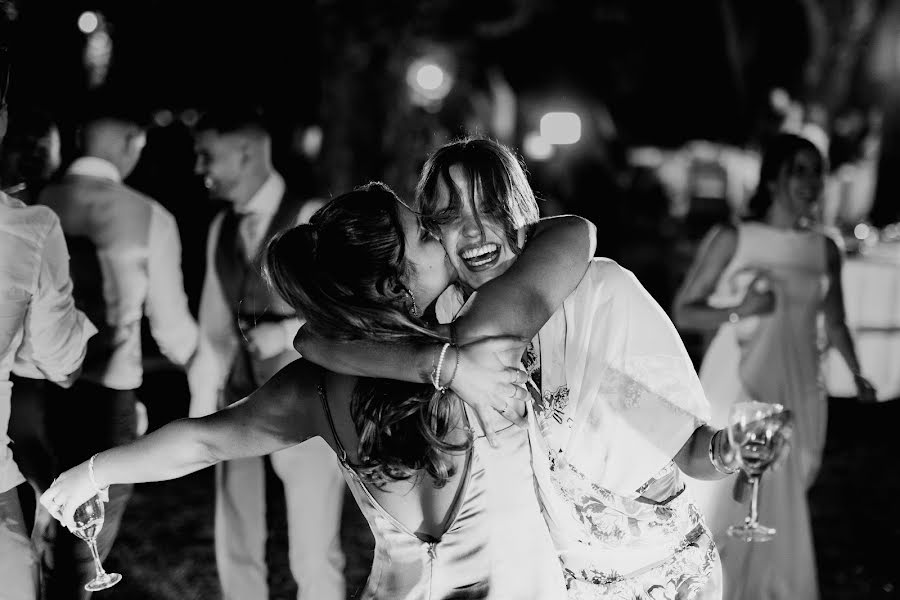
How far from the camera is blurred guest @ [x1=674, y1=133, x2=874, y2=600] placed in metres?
4.33

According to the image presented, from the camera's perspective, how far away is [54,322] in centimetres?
317

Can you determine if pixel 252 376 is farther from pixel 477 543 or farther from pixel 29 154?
pixel 477 543

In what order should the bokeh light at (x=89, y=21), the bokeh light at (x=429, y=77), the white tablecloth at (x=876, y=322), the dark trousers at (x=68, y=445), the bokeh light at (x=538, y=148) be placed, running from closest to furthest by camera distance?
the dark trousers at (x=68, y=445)
the white tablecloth at (x=876, y=322)
the bokeh light at (x=89, y=21)
the bokeh light at (x=429, y=77)
the bokeh light at (x=538, y=148)

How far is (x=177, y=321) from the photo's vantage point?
4250 millimetres

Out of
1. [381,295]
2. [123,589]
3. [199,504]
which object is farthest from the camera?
[199,504]

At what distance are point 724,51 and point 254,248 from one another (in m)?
30.3

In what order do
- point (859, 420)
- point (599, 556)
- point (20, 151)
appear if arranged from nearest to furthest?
point (599, 556)
point (20, 151)
point (859, 420)

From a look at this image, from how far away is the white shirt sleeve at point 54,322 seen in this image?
3.06 m

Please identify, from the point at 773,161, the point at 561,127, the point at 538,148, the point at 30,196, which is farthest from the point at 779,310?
the point at 538,148

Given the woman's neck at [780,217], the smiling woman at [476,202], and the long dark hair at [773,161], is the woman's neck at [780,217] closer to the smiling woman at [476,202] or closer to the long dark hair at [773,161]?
the long dark hair at [773,161]

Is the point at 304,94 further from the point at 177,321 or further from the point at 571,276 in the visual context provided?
the point at 571,276

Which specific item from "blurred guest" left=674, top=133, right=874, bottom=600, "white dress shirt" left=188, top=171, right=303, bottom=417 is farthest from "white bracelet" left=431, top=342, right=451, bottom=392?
"blurred guest" left=674, top=133, right=874, bottom=600

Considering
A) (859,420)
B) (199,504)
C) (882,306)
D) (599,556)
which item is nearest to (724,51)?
(882,306)

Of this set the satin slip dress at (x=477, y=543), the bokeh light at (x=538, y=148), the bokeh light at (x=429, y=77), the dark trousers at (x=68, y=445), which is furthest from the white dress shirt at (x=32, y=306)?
the bokeh light at (x=538, y=148)
